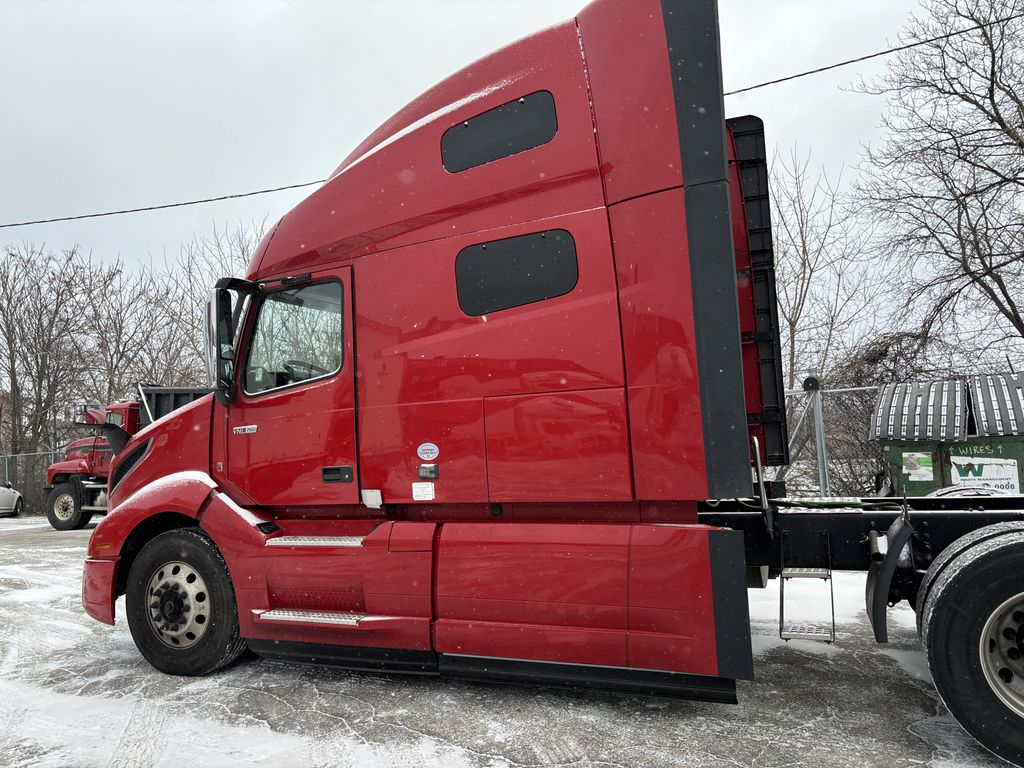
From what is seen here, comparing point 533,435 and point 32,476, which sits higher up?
point 533,435

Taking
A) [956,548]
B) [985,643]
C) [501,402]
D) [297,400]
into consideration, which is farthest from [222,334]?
[985,643]

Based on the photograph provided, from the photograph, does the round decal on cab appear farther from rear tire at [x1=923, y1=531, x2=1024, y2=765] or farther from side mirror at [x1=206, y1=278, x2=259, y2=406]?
rear tire at [x1=923, y1=531, x2=1024, y2=765]

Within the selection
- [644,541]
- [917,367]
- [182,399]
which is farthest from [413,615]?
[917,367]

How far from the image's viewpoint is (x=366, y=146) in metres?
4.55

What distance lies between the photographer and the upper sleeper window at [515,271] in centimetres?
376

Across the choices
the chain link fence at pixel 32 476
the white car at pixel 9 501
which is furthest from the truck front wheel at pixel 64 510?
the chain link fence at pixel 32 476

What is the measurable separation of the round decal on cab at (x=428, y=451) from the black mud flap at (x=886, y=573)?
8.23 ft

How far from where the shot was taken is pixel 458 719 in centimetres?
370

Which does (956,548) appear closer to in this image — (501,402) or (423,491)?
(501,402)

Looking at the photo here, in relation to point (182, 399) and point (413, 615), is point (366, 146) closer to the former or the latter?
point (413, 615)

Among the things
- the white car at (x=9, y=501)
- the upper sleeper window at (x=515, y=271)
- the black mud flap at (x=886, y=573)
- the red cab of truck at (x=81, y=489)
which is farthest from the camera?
the white car at (x=9, y=501)

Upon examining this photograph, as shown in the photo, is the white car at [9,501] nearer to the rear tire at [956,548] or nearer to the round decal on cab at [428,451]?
the round decal on cab at [428,451]

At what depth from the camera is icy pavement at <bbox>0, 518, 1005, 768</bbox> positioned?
3.22 meters

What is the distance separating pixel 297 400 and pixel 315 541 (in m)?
0.94
